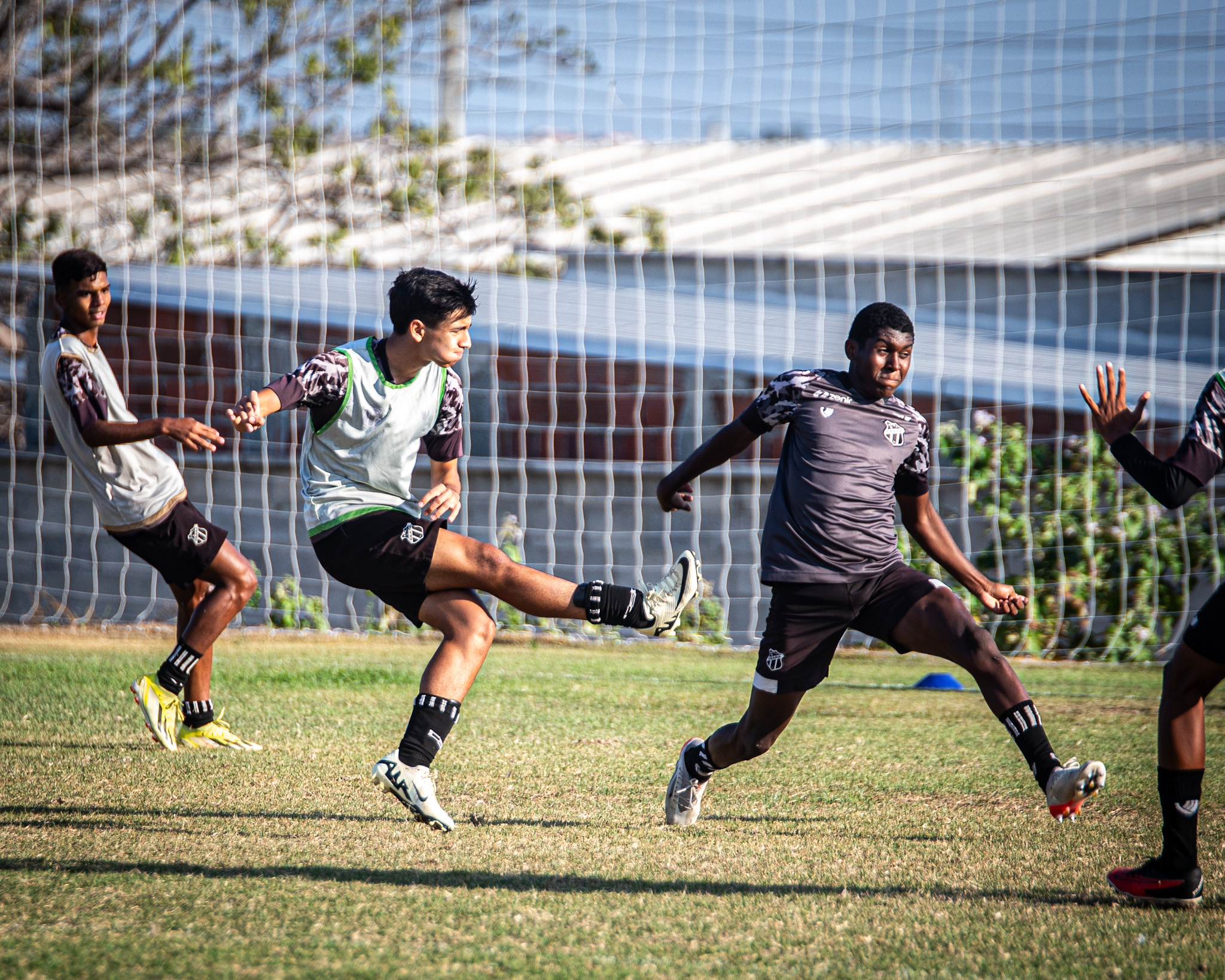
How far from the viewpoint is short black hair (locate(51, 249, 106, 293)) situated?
5535 mm

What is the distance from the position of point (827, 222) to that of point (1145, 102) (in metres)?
8.44

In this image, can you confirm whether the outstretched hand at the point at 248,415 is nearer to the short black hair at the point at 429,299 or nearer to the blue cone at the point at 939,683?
the short black hair at the point at 429,299

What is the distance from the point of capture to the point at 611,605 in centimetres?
412

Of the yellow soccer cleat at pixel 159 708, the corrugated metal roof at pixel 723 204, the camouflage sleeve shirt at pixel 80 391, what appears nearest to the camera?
the camouflage sleeve shirt at pixel 80 391

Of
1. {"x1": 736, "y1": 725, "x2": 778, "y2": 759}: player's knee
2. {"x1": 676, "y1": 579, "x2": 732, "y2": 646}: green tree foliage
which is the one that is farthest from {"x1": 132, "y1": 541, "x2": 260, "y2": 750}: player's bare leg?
{"x1": 676, "y1": 579, "x2": 732, "y2": 646}: green tree foliage

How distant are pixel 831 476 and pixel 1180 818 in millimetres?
1567

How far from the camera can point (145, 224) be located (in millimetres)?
14562

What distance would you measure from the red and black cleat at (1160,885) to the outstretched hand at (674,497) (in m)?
1.87

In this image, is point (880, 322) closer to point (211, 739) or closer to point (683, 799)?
point (683, 799)

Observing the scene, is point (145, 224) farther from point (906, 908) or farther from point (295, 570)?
point (906, 908)

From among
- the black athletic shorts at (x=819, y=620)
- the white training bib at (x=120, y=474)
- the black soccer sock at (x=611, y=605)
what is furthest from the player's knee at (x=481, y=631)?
the white training bib at (x=120, y=474)

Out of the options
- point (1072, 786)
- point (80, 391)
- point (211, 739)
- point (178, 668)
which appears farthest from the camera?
point (211, 739)

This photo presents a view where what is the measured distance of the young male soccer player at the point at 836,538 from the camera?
421 centimetres

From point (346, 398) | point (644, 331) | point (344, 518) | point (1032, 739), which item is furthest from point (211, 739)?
point (644, 331)
